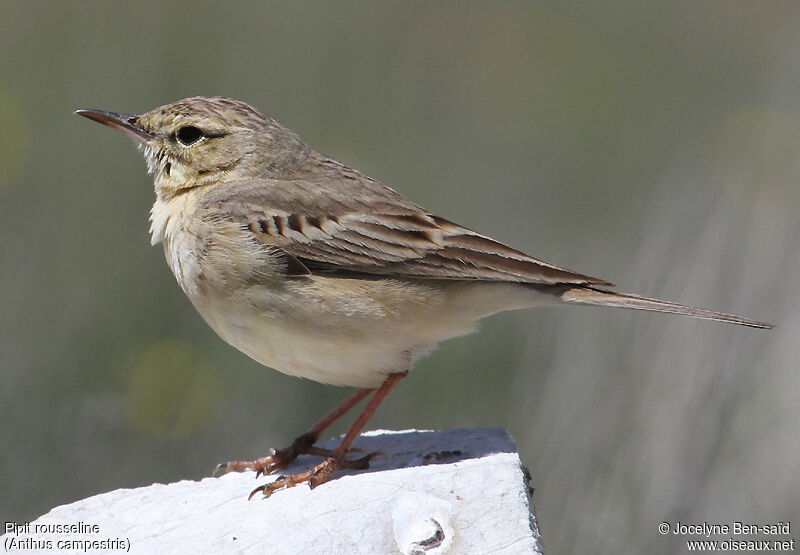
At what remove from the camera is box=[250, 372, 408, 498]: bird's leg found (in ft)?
17.0

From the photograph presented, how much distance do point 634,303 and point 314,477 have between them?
1681 mm

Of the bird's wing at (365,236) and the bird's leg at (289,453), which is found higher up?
the bird's wing at (365,236)

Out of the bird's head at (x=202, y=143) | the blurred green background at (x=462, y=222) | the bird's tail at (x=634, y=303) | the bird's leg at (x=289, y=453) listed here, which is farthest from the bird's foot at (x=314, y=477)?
the blurred green background at (x=462, y=222)

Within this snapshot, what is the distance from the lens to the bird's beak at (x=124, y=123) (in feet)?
19.5

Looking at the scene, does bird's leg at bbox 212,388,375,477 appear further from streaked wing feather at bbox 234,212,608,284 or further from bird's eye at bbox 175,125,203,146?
bird's eye at bbox 175,125,203,146

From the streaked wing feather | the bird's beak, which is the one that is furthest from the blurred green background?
the streaked wing feather

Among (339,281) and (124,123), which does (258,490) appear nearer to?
(339,281)

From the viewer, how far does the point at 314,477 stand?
518 centimetres

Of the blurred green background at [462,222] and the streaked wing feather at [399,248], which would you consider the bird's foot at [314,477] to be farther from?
the blurred green background at [462,222]

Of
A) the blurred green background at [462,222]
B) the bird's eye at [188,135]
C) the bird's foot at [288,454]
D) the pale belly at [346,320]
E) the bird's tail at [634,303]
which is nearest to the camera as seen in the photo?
the bird's tail at [634,303]

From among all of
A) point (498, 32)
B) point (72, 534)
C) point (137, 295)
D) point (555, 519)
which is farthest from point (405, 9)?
point (72, 534)

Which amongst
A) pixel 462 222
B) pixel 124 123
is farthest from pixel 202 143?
pixel 462 222

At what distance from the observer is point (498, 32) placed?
37.2ft

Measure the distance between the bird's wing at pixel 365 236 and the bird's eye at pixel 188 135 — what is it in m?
0.38
